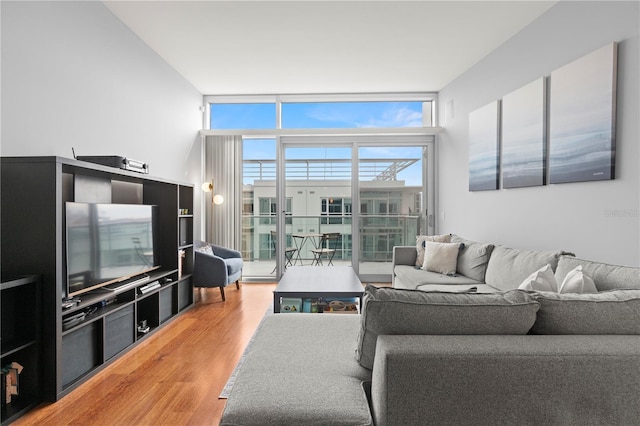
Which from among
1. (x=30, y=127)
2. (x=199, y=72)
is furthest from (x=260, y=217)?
(x=30, y=127)

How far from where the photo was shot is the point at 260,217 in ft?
18.8

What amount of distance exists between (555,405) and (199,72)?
191 inches

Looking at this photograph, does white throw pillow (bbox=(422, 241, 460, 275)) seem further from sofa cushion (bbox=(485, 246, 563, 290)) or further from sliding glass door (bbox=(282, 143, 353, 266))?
sliding glass door (bbox=(282, 143, 353, 266))

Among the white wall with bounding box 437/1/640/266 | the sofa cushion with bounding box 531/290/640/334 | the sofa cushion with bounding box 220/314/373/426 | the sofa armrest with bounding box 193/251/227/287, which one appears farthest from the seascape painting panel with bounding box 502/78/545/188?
the sofa armrest with bounding box 193/251/227/287

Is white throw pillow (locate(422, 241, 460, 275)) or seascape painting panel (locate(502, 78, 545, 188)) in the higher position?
seascape painting panel (locate(502, 78, 545, 188))

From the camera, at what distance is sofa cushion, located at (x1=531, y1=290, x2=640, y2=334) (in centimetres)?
138

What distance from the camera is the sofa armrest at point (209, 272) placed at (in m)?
4.36

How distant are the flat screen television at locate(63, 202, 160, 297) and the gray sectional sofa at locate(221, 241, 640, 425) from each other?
1700mm

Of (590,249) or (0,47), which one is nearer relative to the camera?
(0,47)

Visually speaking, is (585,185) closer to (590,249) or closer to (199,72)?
(590,249)

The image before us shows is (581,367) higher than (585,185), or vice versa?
(585,185)

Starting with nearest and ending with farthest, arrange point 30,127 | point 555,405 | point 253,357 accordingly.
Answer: point 555,405 → point 253,357 → point 30,127

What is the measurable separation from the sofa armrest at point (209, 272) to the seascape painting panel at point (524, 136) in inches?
130

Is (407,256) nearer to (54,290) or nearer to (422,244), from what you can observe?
(422,244)
